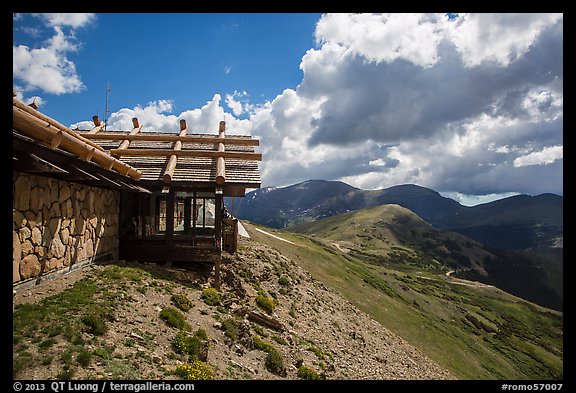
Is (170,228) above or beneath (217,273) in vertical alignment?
above

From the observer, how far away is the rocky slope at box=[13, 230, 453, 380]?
8.45 meters

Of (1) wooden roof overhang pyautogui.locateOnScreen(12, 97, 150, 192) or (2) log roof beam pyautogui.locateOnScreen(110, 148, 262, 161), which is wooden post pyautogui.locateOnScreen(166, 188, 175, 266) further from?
(1) wooden roof overhang pyautogui.locateOnScreen(12, 97, 150, 192)

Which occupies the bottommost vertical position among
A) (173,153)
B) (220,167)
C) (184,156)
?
(220,167)

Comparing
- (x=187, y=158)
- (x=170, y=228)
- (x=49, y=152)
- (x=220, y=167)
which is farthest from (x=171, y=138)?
(x=49, y=152)

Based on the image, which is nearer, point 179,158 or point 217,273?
point 217,273

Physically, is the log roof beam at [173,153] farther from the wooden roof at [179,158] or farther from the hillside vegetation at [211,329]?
the hillside vegetation at [211,329]

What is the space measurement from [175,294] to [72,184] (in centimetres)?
640

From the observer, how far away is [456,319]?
69.9 m

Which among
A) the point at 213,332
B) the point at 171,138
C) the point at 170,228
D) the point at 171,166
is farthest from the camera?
the point at 171,138

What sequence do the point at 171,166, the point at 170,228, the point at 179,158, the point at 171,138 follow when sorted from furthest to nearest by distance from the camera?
the point at 171,138 < the point at 179,158 < the point at 171,166 < the point at 170,228

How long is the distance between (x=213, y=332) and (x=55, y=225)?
7376 mm

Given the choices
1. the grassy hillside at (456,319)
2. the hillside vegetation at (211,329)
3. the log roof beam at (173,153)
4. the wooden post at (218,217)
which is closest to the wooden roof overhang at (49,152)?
the hillside vegetation at (211,329)

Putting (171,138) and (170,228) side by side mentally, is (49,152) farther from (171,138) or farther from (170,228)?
(171,138)
